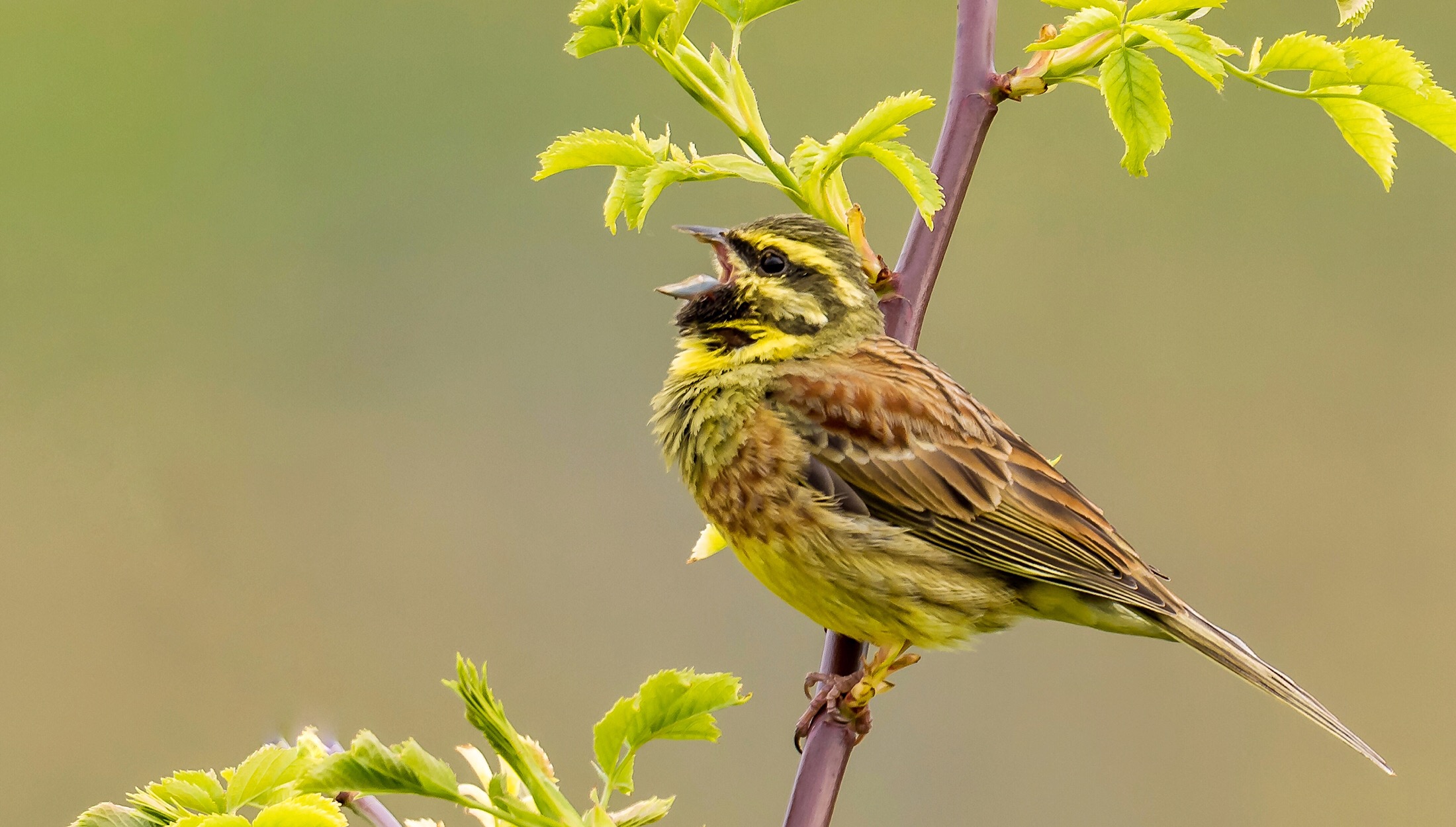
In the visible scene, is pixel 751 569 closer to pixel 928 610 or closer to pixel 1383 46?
pixel 928 610

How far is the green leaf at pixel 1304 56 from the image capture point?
1.47 m

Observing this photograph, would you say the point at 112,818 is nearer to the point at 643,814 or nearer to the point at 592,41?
the point at 643,814

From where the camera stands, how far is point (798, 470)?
7.47ft

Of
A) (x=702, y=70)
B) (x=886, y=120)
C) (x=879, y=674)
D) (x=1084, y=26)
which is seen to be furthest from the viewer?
(x=879, y=674)

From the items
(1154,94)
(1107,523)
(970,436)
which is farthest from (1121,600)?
(1154,94)

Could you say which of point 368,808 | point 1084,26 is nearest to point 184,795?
point 368,808

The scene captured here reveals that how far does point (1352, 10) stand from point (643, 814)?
1099 millimetres

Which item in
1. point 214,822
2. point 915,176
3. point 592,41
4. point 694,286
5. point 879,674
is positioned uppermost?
point 694,286

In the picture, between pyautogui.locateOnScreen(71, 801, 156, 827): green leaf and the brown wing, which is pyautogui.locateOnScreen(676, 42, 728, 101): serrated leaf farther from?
pyautogui.locateOnScreen(71, 801, 156, 827): green leaf

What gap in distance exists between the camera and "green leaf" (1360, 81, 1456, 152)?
147 cm

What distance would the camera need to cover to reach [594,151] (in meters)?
1.68

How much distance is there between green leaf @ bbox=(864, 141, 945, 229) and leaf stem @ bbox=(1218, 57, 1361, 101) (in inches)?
12.9

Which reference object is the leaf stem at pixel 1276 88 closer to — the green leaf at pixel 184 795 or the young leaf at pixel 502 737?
the young leaf at pixel 502 737

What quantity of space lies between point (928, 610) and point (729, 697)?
88 cm
